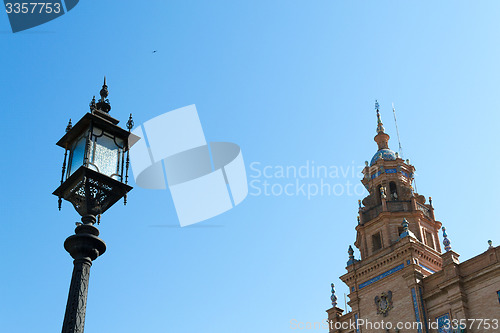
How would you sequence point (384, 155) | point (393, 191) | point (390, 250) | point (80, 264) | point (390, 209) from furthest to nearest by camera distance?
point (384, 155), point (393, 191), point (390, 209), point (390, 250), point (80, 264)

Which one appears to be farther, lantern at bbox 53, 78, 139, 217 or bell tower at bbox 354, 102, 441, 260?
bell tower at bbox 354, 102, 441, 260

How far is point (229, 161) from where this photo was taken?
2448 centimetres

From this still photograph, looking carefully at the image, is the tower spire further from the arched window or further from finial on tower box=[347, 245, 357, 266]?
finial on tower box=[347, 245, 357, 266]

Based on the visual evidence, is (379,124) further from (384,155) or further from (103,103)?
(103,103)

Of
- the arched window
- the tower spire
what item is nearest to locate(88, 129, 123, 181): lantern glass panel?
the arched window

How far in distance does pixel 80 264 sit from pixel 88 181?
4.07 feet

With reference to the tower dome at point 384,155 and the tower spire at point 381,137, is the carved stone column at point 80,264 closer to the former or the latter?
the tower dome at point 384,155

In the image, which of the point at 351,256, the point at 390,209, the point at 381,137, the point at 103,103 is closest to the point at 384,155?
the point at 381,137

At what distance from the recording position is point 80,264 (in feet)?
29.7

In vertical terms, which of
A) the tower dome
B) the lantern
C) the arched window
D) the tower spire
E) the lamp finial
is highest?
the tower spire


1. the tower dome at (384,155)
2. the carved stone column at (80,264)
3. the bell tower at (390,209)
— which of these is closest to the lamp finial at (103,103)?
the carved stone column at (80,264)

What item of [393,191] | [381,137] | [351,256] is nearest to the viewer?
[351,256]

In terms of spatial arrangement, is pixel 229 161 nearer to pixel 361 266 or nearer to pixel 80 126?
pixel 80 126

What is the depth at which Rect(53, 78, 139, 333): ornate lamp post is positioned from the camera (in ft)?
28.9
